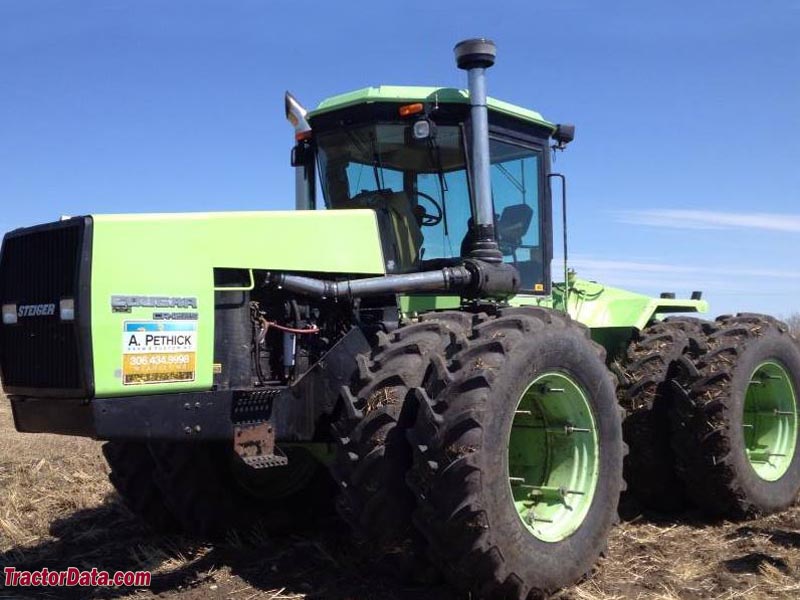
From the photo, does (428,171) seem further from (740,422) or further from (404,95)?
(740,422)

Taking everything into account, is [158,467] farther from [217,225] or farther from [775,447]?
[775,447]

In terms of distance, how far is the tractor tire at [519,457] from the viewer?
4195 mm

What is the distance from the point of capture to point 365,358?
4.66 metres

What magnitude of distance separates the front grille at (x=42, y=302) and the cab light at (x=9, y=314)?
3cm

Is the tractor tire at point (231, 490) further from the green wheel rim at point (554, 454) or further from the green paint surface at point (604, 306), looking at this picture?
the green paint surface at point (604, 306)

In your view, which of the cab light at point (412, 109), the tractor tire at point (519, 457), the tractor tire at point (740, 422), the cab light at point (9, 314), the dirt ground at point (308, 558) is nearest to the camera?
the tractor tire at point (519, 457)

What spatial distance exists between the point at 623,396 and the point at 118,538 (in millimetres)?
3886

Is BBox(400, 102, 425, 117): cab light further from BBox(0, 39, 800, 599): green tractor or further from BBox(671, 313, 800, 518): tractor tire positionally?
BBox(671, 313, 800, 518): tractor tire

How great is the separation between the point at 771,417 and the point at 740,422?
1.10 meters

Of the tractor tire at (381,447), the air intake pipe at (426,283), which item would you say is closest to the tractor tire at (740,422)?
the air intake pipe at (426,283)

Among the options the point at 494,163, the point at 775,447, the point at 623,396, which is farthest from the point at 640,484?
the point at 494,163

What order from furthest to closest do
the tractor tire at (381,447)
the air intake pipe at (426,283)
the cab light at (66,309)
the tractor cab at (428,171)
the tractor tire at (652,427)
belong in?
1. the tractor tire at (652,427)
2. the tractor cab at (428,171)
3. the air intake pipe at (426,283)
4. the tractor tire at (381,447)
5. the cab light at (66,309)

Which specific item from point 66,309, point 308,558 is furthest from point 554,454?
point 66,309

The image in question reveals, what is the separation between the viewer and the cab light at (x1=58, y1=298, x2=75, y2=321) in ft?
13.4
